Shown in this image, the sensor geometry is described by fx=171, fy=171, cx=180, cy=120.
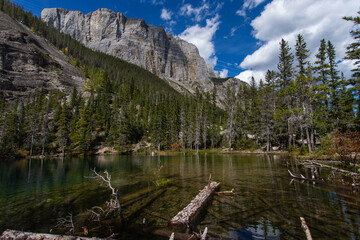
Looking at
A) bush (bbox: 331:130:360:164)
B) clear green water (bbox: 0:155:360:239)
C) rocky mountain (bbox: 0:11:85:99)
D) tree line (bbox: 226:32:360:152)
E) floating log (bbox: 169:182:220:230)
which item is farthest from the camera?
rocky mountain (bbox: 0:11:85:99)

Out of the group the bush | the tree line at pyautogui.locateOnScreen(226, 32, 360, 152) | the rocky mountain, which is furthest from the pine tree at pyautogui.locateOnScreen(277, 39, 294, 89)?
the rocky mountain

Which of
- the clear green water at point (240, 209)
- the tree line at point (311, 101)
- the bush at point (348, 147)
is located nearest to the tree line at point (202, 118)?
the tree line at point (311, 101)

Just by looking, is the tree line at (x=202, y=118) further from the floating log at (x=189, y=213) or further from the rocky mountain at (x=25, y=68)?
the floating log at (x=189, y=213)

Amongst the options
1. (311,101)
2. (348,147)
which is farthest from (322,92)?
(348,147)

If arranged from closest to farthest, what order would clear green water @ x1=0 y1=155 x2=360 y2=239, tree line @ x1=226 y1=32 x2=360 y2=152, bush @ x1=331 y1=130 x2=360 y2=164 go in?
clear green water @ x1=0 y1=155 x2=360 y2=239 → bush @ x1=331 y1=130 x2=360 y2=164 → tree line @ x1=226 y1=32 x2=360 y2=152

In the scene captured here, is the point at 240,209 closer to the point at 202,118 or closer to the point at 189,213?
the point at 189,213

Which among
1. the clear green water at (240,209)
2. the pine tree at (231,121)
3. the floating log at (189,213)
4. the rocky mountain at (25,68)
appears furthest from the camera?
the rocky mountain at (25,68)

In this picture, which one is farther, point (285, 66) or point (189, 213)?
point (285, 66)

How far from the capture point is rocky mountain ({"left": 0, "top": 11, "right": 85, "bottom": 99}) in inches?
3061

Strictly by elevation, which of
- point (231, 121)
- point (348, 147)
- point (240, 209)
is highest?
point (231, 121)

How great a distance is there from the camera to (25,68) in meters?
84.9

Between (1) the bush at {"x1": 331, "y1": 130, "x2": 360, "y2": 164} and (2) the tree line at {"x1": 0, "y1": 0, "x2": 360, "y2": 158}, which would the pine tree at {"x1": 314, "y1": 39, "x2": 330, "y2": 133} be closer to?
(2) the tree line at {"x1": 0, "y1": 0, "x2": 360, "y2": 158}

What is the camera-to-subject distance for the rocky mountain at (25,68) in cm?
7775

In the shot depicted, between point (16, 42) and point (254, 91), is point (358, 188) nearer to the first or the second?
point (254, 91)
